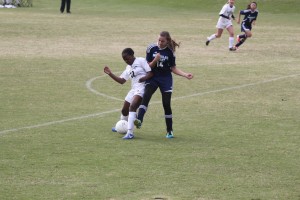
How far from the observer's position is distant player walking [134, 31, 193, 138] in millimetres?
14070

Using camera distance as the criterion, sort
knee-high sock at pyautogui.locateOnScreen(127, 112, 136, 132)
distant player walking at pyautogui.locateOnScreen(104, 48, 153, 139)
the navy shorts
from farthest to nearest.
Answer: the navy shorts, distant player walking at pyautogui.locateOnScreen(104, 48, 153, 139), knee-high sock at pyautogui.locateOnScreen(127, 112, 136, 132)

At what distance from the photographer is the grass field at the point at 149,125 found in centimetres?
1077

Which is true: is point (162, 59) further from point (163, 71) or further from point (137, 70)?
point (137, 70)

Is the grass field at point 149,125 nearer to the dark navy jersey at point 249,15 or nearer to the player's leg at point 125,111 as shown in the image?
the player's leg at point 125,111

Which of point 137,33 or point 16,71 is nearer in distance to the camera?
point 16,71

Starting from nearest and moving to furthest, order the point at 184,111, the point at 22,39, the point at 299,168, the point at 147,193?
1. the point at 147,193
2. the point at 299,168
3. the point at 184,111
4. the point at 22,39

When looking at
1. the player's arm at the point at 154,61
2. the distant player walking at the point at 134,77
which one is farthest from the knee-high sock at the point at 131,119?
the player's arm at the point at 154,61

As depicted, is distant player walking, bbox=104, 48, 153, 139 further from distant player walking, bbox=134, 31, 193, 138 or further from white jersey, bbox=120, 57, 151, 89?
distant player walking, bbox=134, 31, 193, 138

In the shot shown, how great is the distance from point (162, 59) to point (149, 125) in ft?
6.06

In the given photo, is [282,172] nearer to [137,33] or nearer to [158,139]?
[158,139]

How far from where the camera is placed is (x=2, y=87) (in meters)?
20.0

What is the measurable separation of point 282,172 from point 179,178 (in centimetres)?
160

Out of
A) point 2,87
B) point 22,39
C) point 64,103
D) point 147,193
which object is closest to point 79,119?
point 64,103

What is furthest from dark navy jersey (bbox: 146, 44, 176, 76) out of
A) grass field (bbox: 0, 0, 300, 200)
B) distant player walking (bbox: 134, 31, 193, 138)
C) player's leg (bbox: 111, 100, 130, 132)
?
grass field (bbox: 0, 0, 300, 200)
